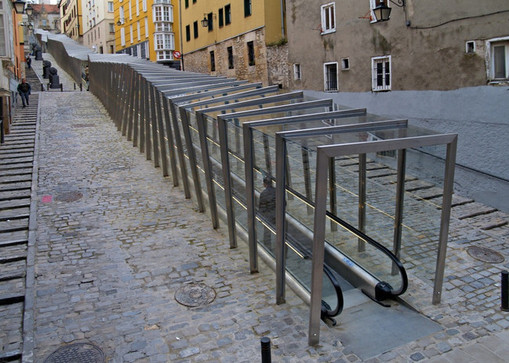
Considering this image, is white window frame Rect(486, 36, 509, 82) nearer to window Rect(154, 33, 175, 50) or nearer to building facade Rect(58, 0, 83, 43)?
window Rect(154, 33, 175, 50)

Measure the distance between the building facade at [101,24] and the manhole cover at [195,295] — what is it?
169ft

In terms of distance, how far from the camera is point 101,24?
58750 mm

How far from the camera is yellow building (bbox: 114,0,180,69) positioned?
40875 millimetres

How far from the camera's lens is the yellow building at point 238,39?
2156cm

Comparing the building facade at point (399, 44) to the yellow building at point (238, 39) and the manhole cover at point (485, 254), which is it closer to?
the yellow building at point (238, 39)

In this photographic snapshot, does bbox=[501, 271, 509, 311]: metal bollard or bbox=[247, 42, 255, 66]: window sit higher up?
bbox=[247, 42, 255, 66]: window

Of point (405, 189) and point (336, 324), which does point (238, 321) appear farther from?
point (405, 189)

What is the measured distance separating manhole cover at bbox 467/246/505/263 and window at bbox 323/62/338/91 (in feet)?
29.4

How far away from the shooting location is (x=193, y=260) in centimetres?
784

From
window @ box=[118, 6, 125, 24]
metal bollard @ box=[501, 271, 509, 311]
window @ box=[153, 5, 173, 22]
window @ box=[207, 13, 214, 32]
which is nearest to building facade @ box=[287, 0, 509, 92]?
metal bollard @ box=[501, 271, 509, 311]

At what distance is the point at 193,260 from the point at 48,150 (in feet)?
30.9

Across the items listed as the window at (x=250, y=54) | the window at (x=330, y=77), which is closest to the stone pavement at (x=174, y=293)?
the window at (x=330, y=77)

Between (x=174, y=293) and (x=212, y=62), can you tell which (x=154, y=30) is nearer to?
(x=212, y=62)

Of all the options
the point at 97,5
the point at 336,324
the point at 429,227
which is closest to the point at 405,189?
the point at 429,227
